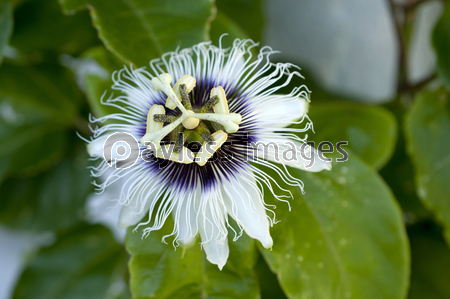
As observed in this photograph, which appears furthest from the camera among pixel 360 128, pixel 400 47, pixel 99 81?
pixel 400 47

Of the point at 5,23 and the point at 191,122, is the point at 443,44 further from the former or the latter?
the point at 5,23

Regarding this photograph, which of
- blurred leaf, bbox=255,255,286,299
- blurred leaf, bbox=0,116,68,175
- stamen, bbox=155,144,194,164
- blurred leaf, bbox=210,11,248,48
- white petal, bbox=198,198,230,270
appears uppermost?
blurred leaf, bbox=210,11,248,48

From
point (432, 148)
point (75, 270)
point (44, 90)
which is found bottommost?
point (75, 270)

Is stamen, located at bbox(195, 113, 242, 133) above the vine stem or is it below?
above

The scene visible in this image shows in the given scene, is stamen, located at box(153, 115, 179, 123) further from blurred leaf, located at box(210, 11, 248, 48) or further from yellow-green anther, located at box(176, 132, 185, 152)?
blurred leaf, located at box(210, 11, 248, 48)

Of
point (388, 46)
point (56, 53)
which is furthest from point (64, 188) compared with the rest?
point (388, 46)

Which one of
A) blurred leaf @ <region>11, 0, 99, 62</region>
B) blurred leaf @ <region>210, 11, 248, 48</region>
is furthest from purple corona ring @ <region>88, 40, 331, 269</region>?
blurred leaf @ <region>11, 0, 99, 62</region>

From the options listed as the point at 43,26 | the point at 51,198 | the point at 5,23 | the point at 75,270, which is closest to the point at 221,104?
the point at 5,23
